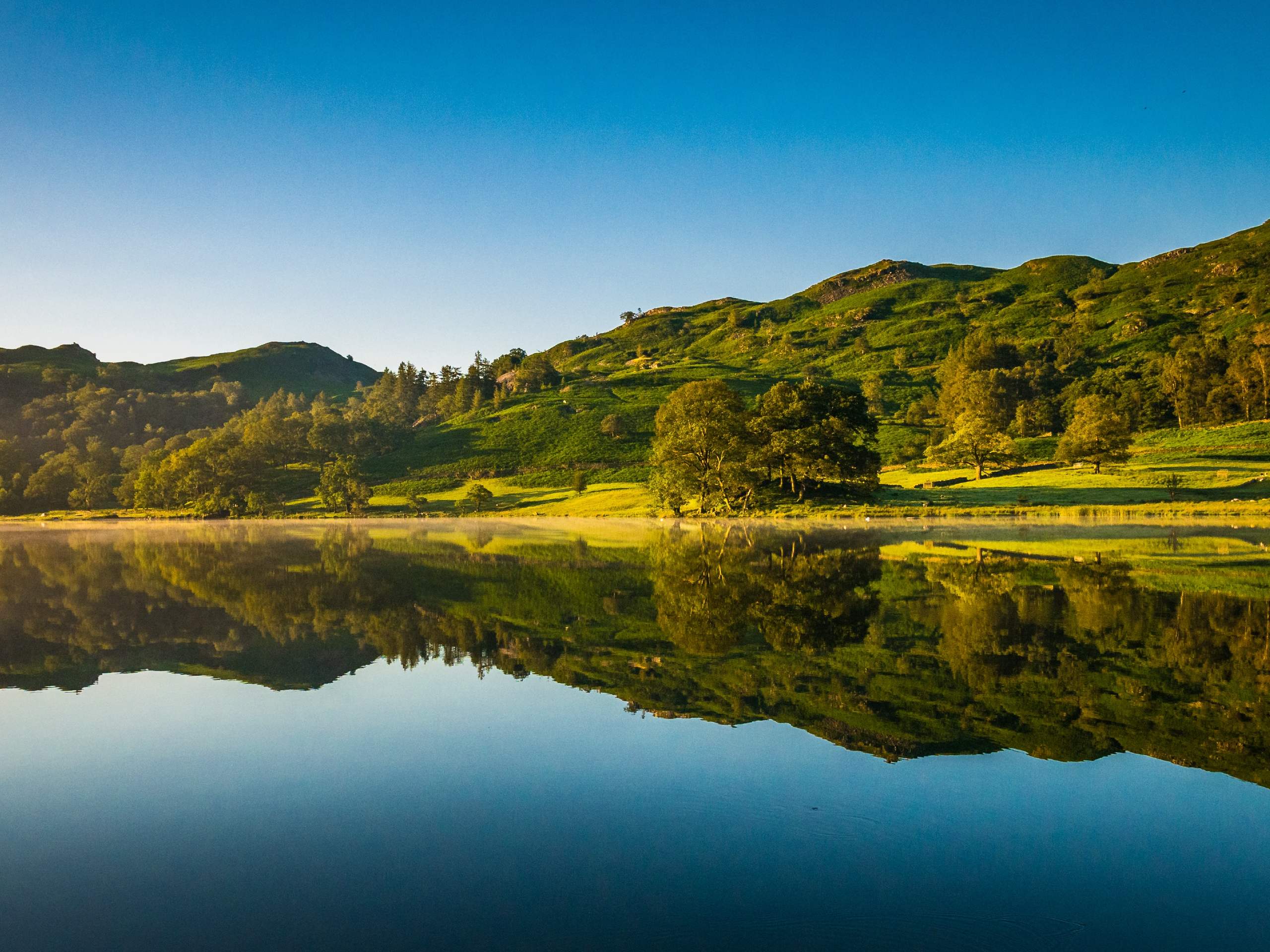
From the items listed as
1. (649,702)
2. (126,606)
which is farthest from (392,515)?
(649,702)

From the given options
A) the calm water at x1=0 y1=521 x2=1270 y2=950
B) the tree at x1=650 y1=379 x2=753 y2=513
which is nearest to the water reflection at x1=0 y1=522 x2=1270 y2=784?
the calm water at x1=0 y1=521 x2=1270 y2=950

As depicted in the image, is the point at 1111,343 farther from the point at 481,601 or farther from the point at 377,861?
the point at 377,861

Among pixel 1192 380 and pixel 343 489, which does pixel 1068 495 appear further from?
pixel 343 489

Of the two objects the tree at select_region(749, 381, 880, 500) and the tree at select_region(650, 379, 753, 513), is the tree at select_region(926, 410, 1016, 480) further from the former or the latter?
the tree at select_region(650, 379, 753, 513)

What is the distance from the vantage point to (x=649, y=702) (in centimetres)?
1109

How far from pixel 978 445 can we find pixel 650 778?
280ft

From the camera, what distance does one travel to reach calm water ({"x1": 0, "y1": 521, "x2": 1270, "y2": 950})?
561 cm

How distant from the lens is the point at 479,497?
4090 inches

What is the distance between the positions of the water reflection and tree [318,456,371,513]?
2963 inches

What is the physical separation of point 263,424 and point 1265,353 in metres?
173

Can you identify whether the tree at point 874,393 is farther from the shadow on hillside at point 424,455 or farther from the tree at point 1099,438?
the shadow on hillside at point 424,455

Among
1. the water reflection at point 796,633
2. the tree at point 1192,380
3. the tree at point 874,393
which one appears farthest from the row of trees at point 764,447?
the tree at point 874,393

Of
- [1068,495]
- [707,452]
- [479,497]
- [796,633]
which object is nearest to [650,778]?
[796,633]

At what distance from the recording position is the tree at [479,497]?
342 feet
